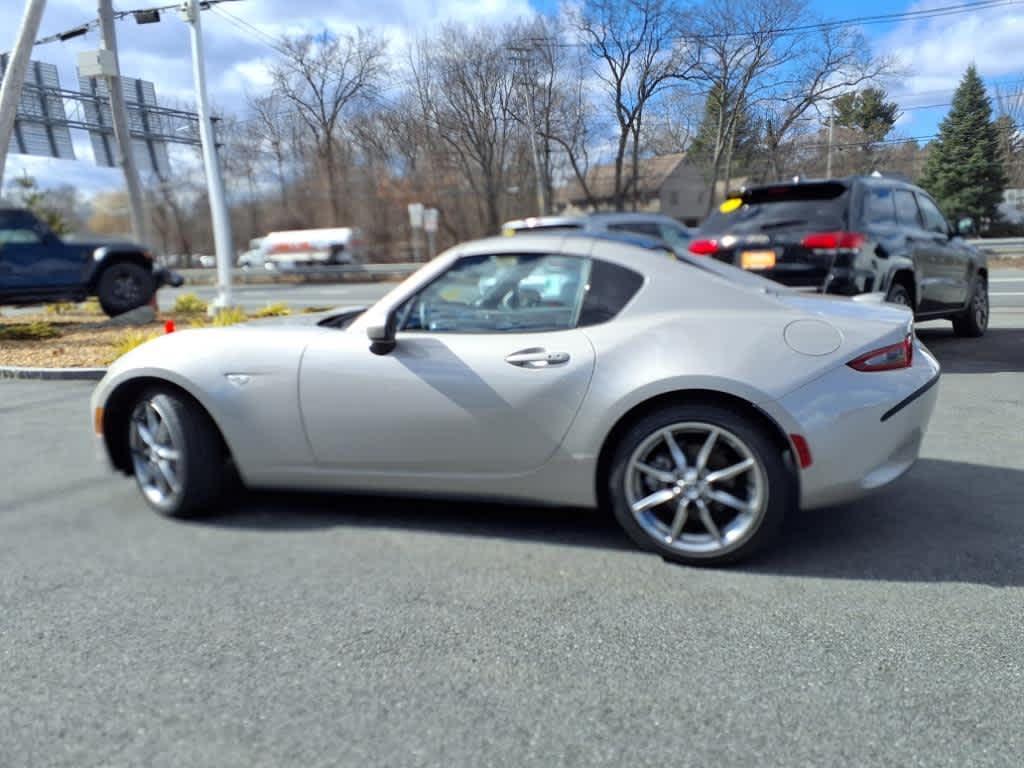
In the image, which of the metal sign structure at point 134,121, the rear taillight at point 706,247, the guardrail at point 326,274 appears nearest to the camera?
the rear taillight at point 706,247

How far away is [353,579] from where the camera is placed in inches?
126

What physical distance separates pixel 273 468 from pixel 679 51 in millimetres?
6353

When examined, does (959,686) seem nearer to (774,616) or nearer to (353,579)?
(774,616)

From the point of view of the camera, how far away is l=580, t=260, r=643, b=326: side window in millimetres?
3342

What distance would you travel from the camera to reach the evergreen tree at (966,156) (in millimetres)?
8273

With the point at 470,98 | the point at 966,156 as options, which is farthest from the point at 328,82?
the point at 966,156

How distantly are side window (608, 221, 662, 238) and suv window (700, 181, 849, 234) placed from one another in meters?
1.74

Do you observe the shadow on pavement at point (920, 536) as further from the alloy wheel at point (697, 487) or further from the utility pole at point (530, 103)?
the utility pole at point (530, 103)

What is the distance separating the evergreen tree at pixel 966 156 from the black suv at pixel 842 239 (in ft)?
3.15

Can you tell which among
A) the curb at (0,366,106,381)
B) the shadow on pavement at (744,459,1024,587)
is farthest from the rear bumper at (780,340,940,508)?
the curb at (0,366,106,381)

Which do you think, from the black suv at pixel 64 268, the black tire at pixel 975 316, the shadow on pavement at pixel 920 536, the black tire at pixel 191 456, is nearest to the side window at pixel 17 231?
the black suv at pixel 64 268

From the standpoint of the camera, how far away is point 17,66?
35.2 feet

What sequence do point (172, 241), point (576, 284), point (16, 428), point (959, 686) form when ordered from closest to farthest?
point (959, 686) → point (576, 284) → point (16, 428) → point (172, 241)

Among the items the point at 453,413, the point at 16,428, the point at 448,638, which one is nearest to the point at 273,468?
the point at 453,413
